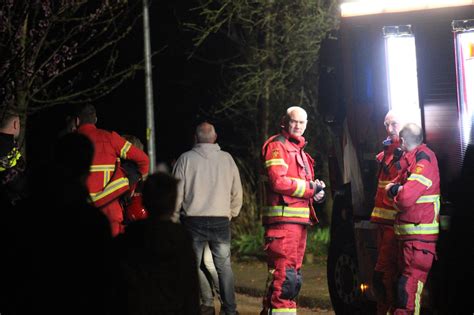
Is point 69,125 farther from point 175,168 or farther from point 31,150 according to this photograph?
point 31,150

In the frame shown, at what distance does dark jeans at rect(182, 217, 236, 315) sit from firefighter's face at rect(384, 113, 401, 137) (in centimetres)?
190

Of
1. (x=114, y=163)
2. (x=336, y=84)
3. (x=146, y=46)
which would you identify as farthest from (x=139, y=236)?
(x=146, y=46)

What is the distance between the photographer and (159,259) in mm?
4941

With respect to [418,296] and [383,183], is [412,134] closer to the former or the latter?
[383,183]

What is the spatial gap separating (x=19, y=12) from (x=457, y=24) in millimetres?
7672

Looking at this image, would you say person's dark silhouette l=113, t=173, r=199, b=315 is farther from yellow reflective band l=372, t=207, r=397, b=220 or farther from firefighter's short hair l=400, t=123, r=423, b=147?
yellow reflective band l=372, t=207, r=397, b=220

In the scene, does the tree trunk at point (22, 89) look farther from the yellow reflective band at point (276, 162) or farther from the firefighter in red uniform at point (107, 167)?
the yellow reflective band at point (276, 162)

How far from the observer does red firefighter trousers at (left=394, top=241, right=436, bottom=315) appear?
7824 millimetres

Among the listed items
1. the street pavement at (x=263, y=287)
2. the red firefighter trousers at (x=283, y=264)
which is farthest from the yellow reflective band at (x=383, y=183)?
the street pavement at (x=263, y=287)

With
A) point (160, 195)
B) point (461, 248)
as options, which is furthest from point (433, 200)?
point (160, 195)

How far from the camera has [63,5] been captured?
1416 cm

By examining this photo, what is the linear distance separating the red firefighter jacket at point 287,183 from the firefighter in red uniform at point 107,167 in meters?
1.12

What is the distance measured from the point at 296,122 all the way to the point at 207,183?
1153 mm

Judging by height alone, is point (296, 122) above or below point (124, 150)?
above
